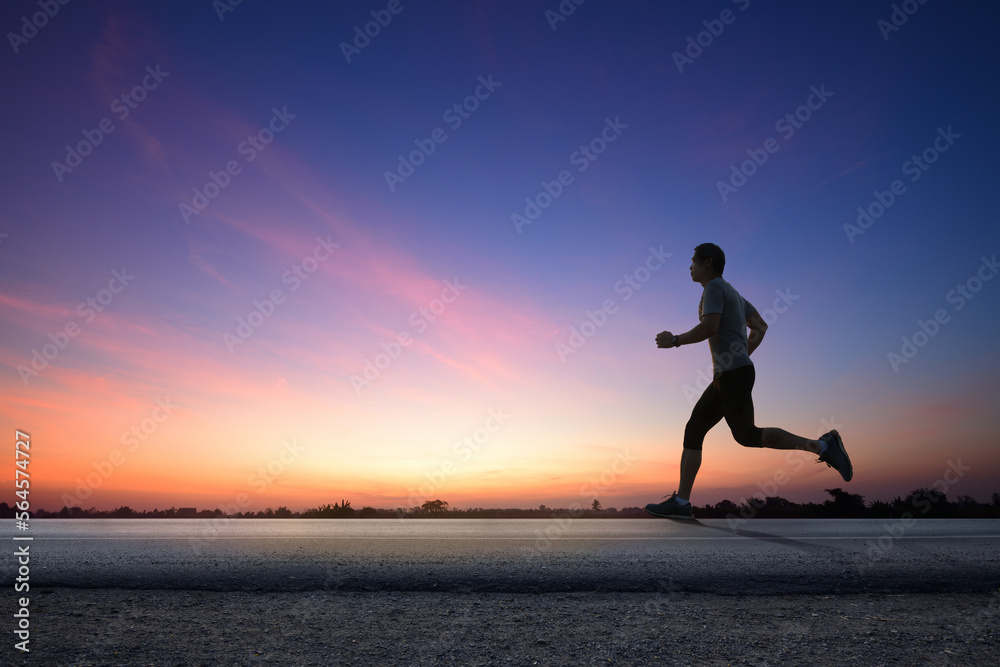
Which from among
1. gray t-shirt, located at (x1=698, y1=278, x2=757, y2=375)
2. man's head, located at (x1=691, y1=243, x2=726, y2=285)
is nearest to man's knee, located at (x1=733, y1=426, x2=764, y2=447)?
gray t-shirt, located at (x1=698, y1=278, x2=757, y2=375)

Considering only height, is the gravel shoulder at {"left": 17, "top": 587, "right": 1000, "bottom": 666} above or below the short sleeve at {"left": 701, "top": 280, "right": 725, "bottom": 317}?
below

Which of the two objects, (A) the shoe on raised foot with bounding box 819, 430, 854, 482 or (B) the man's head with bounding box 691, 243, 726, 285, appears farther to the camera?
(B) the man's head with bounding box 691, 243, 726, 285

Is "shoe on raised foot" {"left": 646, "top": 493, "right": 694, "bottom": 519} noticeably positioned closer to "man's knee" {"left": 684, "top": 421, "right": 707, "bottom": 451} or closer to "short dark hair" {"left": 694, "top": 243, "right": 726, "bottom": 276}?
"man's knee" {"left": 684, "top": 421, "right": 707, "bottom": 451}

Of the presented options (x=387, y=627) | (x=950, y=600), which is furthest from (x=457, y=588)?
(x=950, y=600)

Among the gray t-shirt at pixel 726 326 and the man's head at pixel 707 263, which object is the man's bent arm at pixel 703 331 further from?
the man's head at pixel 707 263

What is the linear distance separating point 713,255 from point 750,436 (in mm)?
1689

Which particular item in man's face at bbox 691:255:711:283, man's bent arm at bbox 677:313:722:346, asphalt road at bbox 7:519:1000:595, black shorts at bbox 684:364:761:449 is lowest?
asphalt road at bbox 7:519:1000:595

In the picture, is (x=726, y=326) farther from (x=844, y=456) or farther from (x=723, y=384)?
(x=844, y=456)

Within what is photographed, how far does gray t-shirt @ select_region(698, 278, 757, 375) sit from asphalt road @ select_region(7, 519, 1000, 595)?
1.51 m

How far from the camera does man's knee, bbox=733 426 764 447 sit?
18.1ft

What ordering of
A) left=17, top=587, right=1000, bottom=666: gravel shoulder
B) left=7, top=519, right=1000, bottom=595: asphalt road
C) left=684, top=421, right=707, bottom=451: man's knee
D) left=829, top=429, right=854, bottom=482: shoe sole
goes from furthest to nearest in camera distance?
1. left=684, top=421, right=707, bottom=451: man's knee
2. left=829, top=429, right=854, bottom=482: shoe sole
3. left=7, top=519, right=1000, bottom=595: asphalt road
4. left=17, top=587, right=1000, bottom=666: gravel shoulder

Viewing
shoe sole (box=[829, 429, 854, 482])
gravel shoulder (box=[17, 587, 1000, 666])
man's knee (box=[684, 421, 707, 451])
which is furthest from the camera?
man's knee (box=[684, 421, 707, 451])

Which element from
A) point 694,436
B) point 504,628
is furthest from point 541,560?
point 694,436

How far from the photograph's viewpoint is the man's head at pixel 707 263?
5.95m
